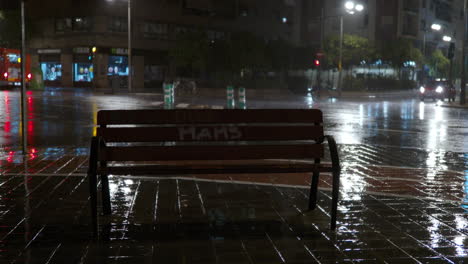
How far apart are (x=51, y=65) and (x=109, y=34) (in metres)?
9.90

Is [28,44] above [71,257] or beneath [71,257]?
above

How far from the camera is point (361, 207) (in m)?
6.25

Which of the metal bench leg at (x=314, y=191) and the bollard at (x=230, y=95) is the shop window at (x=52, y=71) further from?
the metal bench leg at (x=314, y=191)

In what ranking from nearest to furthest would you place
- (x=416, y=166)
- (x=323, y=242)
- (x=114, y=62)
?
(x=323, y=242) → (x=416, y=166) → (x=114, y=62)

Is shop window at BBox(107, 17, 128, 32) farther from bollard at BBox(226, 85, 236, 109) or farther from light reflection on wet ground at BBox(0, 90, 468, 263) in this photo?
light reflection on wet ground at BBox(0, 90, 468, 263)

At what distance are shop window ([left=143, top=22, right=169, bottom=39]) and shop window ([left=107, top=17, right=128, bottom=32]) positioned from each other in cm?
263

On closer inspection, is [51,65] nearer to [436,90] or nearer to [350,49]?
[350,49]

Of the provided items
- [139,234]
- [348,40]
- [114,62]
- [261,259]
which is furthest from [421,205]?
[114,62]

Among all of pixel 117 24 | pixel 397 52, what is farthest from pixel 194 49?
pixel 397 52

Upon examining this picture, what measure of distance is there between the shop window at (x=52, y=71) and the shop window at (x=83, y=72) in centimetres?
234

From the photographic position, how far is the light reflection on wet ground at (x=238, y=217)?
4555mm

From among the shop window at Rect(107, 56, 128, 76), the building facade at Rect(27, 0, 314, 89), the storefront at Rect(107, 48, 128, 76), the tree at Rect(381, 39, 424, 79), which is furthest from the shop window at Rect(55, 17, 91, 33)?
the tree at Rect(381, 39, 424, 79)

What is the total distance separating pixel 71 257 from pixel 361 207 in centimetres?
329

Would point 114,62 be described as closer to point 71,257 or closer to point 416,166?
point 416,166
